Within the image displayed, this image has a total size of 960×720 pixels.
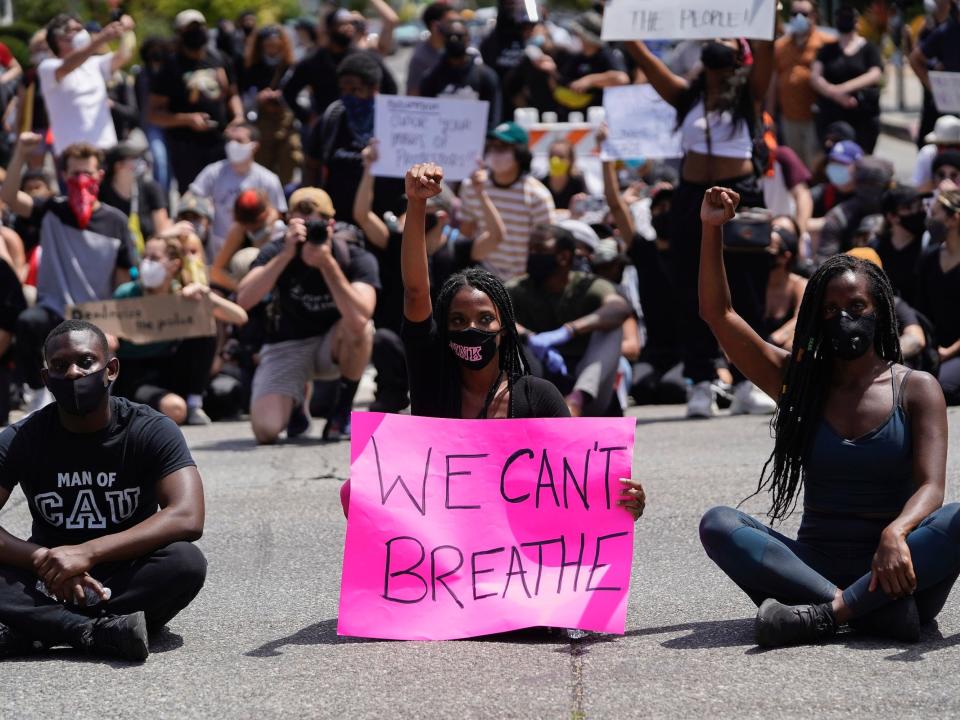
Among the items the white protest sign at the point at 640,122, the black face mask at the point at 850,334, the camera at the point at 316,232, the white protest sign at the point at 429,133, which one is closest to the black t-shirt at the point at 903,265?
the white protest sign at the point at 640,122

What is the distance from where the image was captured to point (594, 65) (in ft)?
50.2

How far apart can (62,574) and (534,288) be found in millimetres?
5416

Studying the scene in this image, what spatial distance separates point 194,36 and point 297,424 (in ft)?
16.1

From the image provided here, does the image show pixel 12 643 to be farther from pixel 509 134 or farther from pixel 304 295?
pixel 509 134

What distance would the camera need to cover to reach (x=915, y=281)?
10.8 meters

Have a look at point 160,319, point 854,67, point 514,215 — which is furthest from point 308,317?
point 854,67

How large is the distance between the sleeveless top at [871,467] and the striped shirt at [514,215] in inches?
241

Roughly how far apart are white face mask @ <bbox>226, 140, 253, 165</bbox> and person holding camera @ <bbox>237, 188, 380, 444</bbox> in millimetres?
2904

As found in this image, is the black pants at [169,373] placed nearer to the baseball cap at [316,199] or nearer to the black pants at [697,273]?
the baseball cap at [316,199]

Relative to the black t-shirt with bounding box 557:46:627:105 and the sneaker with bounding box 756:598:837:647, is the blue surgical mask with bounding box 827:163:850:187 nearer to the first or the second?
the black t-shirt with bounding box 557:46:627:105

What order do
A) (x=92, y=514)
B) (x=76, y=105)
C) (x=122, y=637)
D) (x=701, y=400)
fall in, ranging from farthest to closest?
(x=76, y=105) < (x=701, y=400) < (x=92, y=514) < (x=122, y=637)

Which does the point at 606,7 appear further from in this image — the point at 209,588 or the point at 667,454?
the point at 209,588

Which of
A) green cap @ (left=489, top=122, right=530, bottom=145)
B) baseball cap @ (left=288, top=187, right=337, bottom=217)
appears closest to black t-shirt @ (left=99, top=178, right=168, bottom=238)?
green cap @ (left=489, top=122, right=530, bottom=145)

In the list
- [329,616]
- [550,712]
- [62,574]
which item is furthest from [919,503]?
[62,574]
